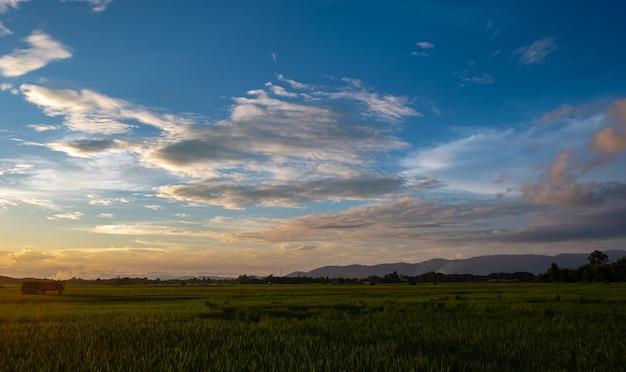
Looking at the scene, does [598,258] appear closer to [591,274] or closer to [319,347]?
[591,274]

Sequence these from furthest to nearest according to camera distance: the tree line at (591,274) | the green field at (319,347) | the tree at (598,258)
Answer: the tree at (598,258) → the tree line at (591,274) → the green field at (319,347)

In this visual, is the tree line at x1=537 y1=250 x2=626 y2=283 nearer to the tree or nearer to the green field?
the tree

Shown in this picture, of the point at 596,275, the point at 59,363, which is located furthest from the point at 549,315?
the point at 596,275

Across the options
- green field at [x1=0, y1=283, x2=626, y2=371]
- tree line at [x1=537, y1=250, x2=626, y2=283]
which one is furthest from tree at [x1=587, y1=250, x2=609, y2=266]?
green field at [x1=0, y1=283, x2=626, y2=371]

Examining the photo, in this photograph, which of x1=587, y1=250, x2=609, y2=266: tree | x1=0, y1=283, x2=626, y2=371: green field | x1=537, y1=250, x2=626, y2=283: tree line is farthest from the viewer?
x1=587, y1=250, x2=609, y2=266: tree

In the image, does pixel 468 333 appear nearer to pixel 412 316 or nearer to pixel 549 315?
pixel 412 316

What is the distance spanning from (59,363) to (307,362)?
442 centimetres

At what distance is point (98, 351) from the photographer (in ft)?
32.4

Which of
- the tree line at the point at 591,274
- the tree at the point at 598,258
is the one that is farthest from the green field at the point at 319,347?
the tree at the point at 598,258

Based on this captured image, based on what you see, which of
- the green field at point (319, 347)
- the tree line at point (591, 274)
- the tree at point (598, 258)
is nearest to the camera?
the green field at point (319, 347)

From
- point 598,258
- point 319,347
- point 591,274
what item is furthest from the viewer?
point 598,258

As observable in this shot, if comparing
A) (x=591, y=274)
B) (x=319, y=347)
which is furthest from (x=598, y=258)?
(x=319, y=347)

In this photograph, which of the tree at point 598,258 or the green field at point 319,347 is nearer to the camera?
the green field at point 319,347

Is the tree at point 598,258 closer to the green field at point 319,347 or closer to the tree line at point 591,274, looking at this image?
the tree line at point 591,274
